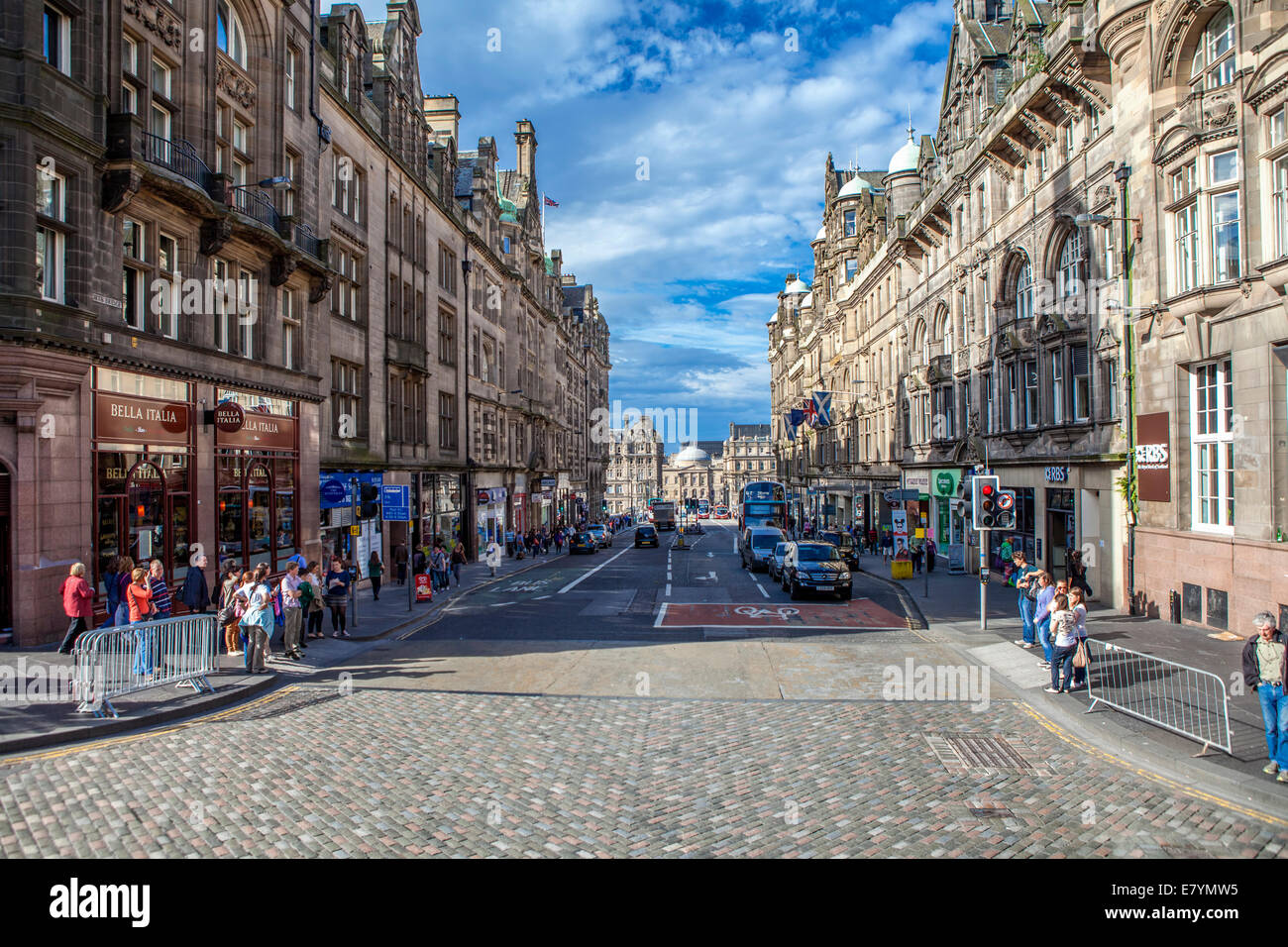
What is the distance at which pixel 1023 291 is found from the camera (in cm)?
2719

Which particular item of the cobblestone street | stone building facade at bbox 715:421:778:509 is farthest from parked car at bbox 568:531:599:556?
stone building facade at bbox 715:421:778:509

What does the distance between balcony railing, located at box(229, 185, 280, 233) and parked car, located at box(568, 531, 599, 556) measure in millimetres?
31002

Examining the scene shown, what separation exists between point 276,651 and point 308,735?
631cm

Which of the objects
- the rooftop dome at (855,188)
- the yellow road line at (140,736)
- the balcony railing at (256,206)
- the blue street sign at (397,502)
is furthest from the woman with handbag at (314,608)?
the rooftop dome at (855,188)

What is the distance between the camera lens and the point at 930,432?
37.7m

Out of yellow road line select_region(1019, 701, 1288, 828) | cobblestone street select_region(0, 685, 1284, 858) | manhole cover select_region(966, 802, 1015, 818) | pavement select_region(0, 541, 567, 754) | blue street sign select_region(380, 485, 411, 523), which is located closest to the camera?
cobblestone street select_region(0, 685, 1284, 858)

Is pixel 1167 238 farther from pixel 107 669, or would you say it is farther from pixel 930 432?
pixel 107 669

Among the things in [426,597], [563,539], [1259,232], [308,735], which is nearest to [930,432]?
[1259,232]

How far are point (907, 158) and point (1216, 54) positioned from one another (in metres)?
29.7

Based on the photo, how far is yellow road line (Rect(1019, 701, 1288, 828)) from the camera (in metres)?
7.39

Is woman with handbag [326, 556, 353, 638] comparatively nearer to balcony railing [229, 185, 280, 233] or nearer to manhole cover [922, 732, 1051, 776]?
balcony railing [229, 185, 280, 233]

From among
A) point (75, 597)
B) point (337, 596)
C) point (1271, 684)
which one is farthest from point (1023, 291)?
point (75, 597)

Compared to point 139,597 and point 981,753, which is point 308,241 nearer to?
point 139,597

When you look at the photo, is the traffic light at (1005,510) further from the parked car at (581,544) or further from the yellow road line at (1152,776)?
the parked car at (581,544)
